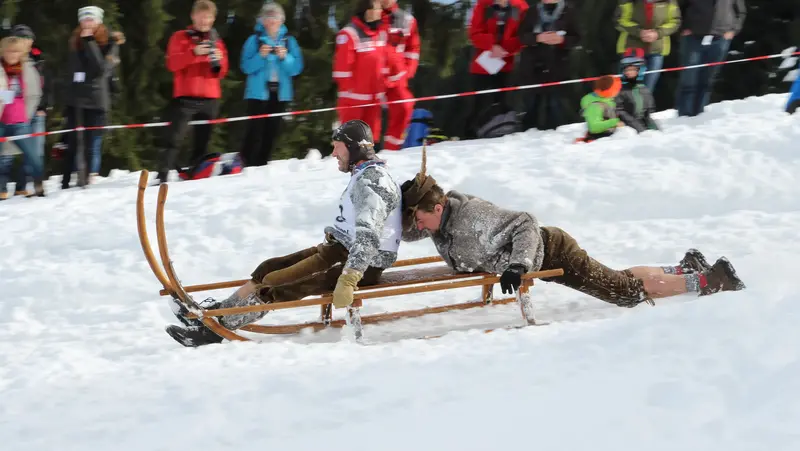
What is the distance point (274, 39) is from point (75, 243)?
2.42 m

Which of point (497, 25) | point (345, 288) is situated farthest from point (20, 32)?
point (345, 288)

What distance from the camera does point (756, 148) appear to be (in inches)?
334

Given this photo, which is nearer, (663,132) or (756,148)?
(756,148)

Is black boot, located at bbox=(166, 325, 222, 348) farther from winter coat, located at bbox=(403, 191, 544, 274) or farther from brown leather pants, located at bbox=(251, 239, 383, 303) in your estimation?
winter coat, located at bbox=(403, 191, 544, 274)

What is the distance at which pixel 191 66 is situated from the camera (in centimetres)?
901

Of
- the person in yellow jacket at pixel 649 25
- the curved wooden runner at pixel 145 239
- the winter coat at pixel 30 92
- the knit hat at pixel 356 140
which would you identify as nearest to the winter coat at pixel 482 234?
the knit hat at pixel 356 140

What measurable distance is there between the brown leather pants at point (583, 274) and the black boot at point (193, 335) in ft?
5.37

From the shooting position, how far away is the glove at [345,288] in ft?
17.9

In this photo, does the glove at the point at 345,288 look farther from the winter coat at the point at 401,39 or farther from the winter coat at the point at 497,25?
the winter coat at the point at 497,25

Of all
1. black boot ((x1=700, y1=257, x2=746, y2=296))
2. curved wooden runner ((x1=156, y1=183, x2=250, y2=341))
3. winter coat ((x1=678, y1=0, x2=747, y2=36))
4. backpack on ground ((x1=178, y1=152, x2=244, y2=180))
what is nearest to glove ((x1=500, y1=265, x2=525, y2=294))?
black boot ((x1=700, y1=257, x2=746, y2=296))

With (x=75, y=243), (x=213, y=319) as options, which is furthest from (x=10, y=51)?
(x=213, y=319)

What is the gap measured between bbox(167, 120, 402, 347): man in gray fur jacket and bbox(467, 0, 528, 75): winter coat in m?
4.26

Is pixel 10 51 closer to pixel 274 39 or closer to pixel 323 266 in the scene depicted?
pixel 274 39

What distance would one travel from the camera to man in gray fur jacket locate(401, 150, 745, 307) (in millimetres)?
5707
